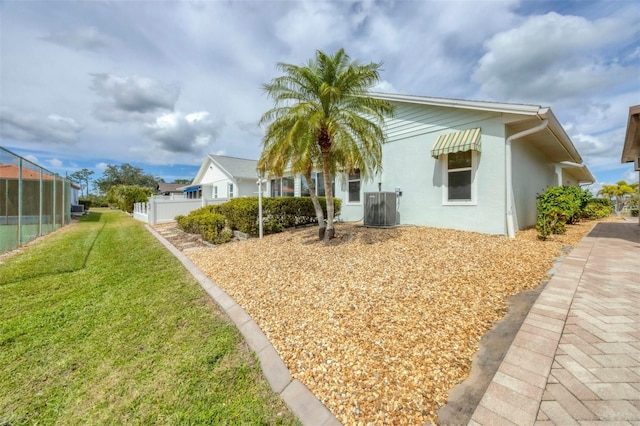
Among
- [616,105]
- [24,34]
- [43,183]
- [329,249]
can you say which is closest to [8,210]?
[43,183]

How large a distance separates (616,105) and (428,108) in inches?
442

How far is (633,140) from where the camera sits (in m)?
8.41

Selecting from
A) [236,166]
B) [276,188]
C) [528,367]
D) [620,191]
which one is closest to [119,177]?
[236,166]

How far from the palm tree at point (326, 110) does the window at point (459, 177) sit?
3.25 meters

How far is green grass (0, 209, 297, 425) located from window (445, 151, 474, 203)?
800 centimetres

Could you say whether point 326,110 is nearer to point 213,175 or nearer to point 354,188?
point 354,188

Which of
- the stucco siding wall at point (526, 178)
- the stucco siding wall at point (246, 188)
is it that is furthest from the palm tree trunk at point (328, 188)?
the stucco siding wall at point (246, 188)

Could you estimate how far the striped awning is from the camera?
7.60 metres

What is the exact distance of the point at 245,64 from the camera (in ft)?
35.6

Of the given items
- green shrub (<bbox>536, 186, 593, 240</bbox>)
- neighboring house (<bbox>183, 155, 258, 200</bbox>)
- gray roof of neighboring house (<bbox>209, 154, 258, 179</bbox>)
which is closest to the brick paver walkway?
green shrub (<bbox>536, 186, 593, 240</bbox>)

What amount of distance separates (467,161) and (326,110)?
5.08 m

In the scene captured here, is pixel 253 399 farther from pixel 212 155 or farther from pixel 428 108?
pixel 212 155

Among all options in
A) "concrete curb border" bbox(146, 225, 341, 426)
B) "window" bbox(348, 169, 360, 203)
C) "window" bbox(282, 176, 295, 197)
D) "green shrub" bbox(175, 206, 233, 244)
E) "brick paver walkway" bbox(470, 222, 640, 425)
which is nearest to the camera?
"brick paver walkway" bbox(470, 222, 640, 425)

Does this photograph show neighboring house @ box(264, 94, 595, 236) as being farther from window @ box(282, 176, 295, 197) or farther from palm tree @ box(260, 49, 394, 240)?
window @ box(282, 176, 295, 197)
